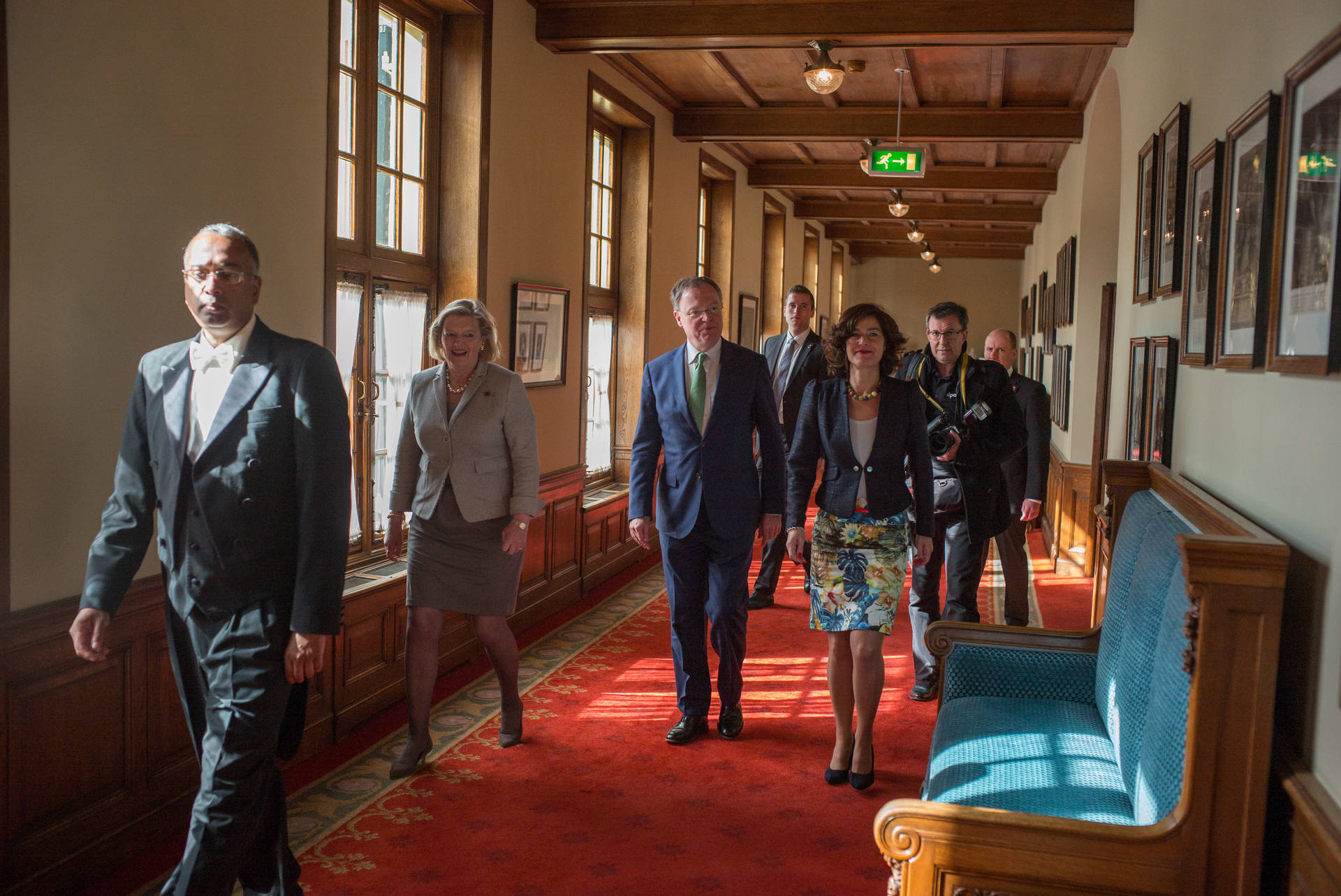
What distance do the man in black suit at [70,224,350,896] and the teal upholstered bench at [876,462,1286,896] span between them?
59.0 inches

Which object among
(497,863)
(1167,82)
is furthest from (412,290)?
(1167,82)

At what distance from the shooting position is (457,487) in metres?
3.97

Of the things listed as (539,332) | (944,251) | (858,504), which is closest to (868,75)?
(539,332)

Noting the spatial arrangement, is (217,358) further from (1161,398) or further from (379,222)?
(1161,398)

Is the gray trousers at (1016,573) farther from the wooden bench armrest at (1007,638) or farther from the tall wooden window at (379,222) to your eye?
the tall wooden window at (379,222)

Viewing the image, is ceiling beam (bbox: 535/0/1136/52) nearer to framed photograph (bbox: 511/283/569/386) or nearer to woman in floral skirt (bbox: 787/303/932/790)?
framed photograph (bbox: 511/283/569/386)

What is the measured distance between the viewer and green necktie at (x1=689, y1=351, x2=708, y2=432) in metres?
4.23

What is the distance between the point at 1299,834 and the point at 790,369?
4.87 meters

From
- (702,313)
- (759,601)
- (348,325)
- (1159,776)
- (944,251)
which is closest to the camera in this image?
(1159,776)

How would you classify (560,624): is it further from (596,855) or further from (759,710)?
(596,855)

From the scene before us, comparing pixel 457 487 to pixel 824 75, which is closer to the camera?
pixel 457 487

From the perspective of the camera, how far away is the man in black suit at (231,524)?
102 inches

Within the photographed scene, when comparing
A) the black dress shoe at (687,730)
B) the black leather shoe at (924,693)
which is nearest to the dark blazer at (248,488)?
the black dress shoe at (687,730)

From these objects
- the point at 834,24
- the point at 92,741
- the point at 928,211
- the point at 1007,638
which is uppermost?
the point at 928,211
